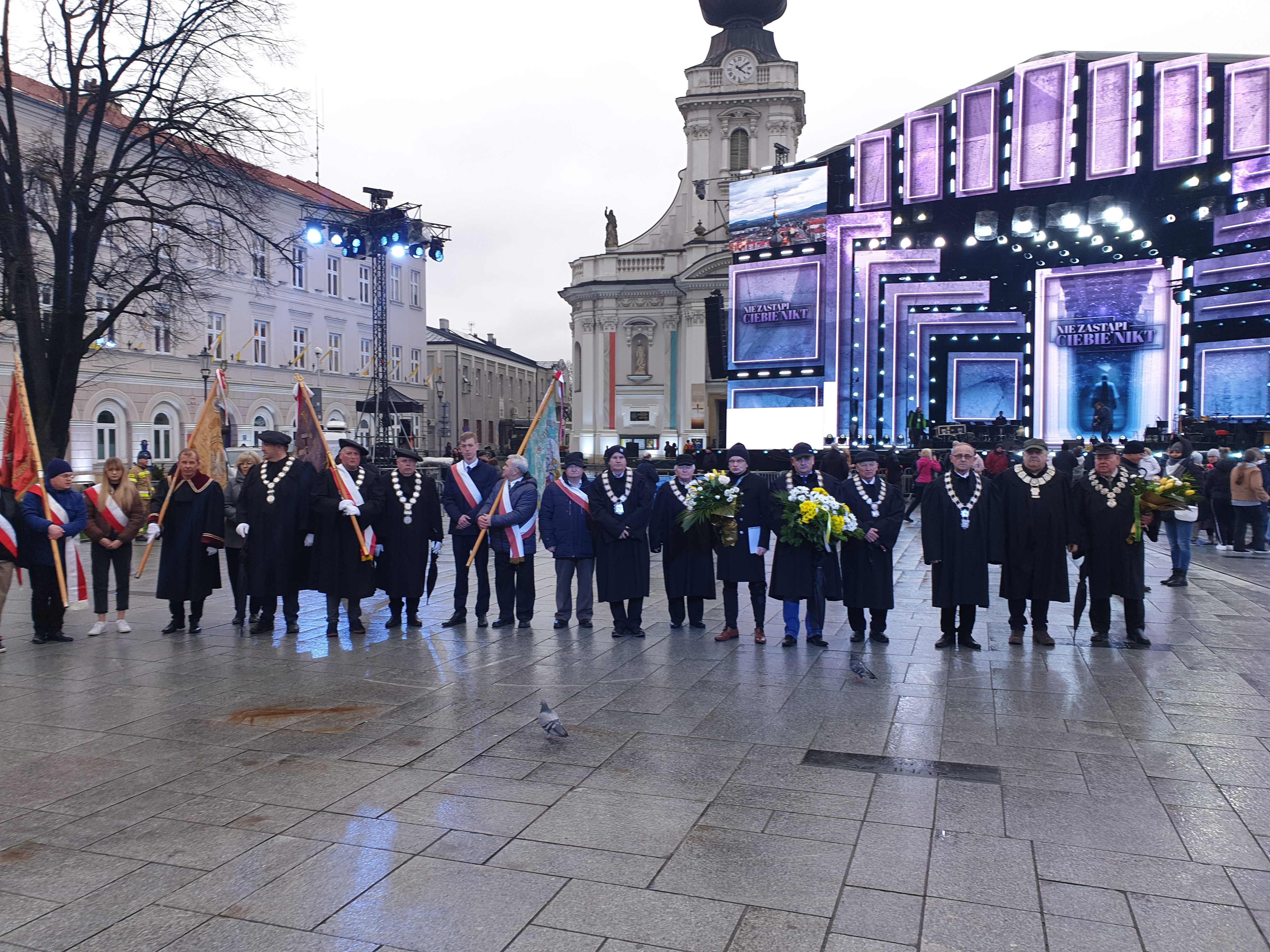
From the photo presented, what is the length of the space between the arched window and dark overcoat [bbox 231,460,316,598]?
1682 inches

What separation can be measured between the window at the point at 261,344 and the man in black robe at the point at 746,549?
35793mm

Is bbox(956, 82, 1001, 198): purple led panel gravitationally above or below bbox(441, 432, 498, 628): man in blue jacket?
above

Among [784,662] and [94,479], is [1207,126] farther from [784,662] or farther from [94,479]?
[94,479]

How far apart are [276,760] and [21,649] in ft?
15.2

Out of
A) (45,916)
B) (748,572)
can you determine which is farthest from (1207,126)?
(45,916)

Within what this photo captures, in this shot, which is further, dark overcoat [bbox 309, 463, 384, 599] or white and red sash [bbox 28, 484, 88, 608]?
dark overcoat [bbox 309, 463, 384, 599]

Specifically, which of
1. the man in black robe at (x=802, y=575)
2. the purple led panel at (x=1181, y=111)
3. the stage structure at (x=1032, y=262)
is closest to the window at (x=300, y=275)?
the stage structure at (x=1032, y=262)

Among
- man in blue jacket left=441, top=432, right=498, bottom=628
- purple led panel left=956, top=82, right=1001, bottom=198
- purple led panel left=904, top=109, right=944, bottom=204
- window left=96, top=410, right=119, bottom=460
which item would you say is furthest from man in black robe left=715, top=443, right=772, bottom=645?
window left=96, top=410, right=119, bottom=460

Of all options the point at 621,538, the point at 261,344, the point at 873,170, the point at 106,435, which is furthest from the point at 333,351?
the point at 621,538

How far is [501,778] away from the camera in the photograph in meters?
5.09

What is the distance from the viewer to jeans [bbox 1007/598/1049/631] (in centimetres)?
861

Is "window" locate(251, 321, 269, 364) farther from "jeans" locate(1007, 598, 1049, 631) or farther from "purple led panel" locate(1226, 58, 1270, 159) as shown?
"jeans" locate(1007, 598, 1049, 631)

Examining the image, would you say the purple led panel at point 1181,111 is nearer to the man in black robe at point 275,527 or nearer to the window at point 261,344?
the man in black robe at point 275,527

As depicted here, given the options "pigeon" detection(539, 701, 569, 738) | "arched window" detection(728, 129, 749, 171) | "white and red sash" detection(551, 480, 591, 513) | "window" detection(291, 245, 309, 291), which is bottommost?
"pigeon" detection(539, 701, 569, 738)
